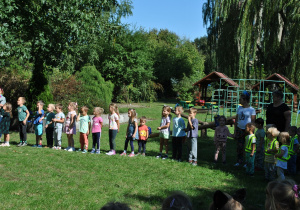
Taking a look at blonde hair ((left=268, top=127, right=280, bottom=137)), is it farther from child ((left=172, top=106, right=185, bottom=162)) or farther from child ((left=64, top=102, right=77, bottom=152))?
child ((left=64, top=102, right=77, bottom=152))

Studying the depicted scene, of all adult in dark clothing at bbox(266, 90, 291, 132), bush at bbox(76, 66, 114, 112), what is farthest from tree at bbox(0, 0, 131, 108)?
bush at bbox(76, 66, 114, 112)

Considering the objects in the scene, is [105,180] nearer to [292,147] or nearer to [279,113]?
[279,113]

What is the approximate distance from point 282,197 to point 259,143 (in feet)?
16.6

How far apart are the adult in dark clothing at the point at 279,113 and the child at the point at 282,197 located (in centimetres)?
409

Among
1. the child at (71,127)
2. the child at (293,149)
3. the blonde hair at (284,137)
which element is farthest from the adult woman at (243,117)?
the child at (71,127)

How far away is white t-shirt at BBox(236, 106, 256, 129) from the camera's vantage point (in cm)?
762

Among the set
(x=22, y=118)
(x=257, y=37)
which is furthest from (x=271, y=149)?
(x=257, y=37)

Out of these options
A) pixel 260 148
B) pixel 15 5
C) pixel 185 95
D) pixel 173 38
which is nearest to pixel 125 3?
pixel 15 5

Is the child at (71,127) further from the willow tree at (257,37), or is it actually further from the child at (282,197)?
the willow tree at (257,37)

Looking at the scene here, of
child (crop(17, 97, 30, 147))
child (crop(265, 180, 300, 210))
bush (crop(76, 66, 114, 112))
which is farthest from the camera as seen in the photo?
bush (crop(76, 66, 114, 112))

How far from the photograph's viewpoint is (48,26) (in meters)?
12.4

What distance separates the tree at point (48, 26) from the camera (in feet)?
36.0

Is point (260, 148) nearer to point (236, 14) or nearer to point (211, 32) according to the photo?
point (236, 14)

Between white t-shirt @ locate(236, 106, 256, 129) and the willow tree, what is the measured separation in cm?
1468
